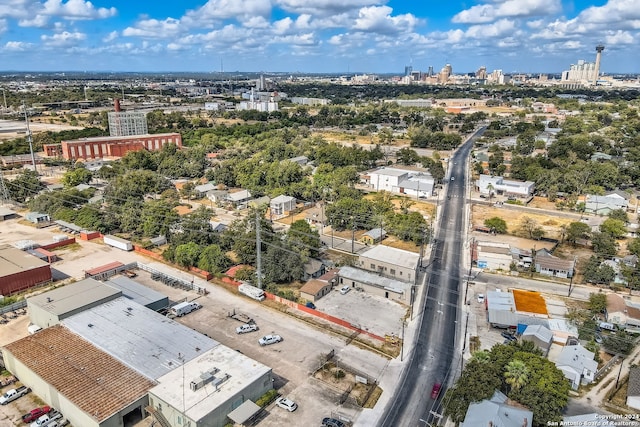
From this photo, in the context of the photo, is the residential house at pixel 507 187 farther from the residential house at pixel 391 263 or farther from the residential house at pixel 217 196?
the residential house at pixel 217 196

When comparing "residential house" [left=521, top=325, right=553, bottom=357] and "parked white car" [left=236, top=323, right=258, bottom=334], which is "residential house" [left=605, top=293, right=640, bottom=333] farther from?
"parked white car" [left=236, top=323, right=258, bottom=334]

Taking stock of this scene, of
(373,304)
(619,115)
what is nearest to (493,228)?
(373,304)

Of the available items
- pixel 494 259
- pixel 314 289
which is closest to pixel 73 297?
pixel 314 289

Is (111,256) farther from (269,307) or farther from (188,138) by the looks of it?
(188,138)

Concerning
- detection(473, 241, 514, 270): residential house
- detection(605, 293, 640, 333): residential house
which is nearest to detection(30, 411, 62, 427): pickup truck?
detection(473, 241, 514, 270): residential house

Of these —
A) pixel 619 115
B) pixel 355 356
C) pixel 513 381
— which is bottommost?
pixel 355 356

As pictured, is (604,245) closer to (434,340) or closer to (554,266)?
(554,266)

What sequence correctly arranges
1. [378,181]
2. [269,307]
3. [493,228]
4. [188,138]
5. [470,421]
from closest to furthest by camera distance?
1. [470,421]
2. [269,307]
3. [493,228]
4. [378,181]
5. [188,138]

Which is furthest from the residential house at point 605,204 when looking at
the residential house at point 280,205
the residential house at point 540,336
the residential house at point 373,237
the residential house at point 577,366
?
the residential house at point 280,205
